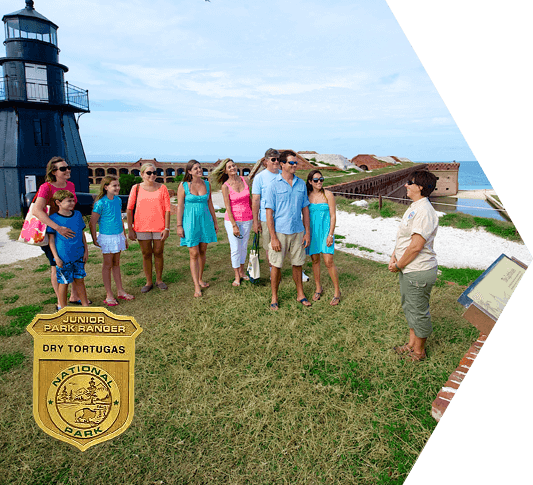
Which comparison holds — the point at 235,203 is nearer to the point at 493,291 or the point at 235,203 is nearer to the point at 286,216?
the point at 286,216

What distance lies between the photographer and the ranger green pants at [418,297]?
3.39 metres

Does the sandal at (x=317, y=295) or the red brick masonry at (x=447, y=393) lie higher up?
the red brick masonry at (x=447, y=393)

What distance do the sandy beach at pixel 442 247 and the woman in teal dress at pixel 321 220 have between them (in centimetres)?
321

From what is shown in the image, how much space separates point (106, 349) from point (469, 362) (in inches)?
125

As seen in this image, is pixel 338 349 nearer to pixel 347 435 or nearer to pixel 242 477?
pixel 347 435

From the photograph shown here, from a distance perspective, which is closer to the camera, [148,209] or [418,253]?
[418,253]

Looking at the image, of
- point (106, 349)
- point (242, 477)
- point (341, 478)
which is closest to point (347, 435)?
point (341, 478)

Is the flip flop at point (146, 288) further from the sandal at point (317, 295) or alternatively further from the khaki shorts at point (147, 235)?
the sandal at point (317, 295)

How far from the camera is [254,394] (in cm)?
324

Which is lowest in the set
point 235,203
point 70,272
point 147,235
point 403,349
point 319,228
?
point 403,349

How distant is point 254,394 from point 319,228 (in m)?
2.71

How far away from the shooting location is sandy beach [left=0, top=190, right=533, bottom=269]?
8289 millimetres

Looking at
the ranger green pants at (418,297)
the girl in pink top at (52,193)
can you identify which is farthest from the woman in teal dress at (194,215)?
the ranger green pants at (418,297)

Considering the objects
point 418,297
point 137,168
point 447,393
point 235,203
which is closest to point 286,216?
point 235,203
